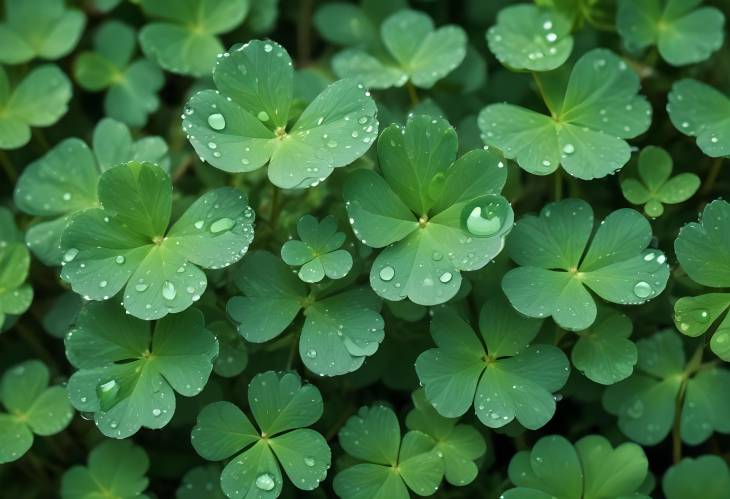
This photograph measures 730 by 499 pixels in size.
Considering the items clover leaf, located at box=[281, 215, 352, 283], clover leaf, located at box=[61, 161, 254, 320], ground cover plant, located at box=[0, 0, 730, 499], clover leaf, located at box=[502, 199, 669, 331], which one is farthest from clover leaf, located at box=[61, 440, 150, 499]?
clover leaf, located at box=[502, 199, 669, 331]

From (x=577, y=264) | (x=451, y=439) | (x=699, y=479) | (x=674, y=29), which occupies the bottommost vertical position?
(x=699, y=479)

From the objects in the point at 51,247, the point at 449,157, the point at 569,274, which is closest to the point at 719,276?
the point at 569,274

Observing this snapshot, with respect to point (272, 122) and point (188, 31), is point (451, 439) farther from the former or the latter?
point (188, 31)

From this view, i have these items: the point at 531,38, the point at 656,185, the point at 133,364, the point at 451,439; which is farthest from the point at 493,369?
the point at 531,38

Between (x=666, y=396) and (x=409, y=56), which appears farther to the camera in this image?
(x=409, y=56)

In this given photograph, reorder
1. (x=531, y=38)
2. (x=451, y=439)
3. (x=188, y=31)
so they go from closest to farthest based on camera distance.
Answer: (x=451, y=439)
(x=531, y=38)
(x=188, y=31)

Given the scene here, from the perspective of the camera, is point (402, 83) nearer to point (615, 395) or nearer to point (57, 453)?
point (615, 395)

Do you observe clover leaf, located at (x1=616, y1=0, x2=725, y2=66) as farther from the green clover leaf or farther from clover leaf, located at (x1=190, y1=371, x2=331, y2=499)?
clover leaf, located at (x1=190, y1=371, x2=331, y2=499)

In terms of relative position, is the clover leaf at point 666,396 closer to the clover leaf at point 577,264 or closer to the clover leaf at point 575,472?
the clover leaf at point 575,472
